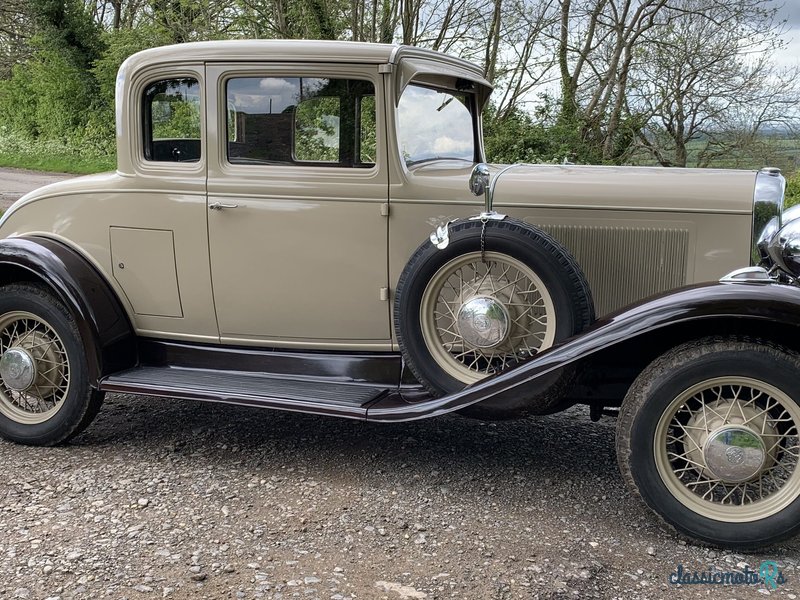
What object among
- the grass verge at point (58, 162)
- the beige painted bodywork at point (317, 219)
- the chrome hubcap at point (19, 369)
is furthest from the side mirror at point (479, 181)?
the grass verge at point (58, 162)

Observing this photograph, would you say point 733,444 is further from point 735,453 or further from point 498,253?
point 498,253

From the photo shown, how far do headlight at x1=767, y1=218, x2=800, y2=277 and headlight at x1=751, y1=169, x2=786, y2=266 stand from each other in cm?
2

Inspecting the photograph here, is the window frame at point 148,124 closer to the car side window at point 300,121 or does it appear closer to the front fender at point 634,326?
the car side window at point 300,121

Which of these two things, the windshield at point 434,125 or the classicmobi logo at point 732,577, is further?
the windshield at point 434,125

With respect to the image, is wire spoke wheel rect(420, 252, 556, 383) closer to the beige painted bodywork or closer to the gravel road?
the beige painted bodywork

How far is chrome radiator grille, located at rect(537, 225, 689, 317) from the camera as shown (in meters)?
3.42

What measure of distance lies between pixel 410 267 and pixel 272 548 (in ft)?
4.21

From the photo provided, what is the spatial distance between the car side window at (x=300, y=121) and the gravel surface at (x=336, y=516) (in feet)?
4.91

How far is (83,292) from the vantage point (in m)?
3.83

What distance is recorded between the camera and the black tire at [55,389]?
152 inches

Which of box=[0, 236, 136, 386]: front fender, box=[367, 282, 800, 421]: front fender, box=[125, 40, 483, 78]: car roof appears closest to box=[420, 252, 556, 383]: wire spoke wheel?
box=[367, 282, 800, 421]: front fender

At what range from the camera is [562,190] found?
347 cm

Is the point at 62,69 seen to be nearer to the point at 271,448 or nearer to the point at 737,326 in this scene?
the point at 271,448

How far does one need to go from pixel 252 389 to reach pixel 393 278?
2.81ft
